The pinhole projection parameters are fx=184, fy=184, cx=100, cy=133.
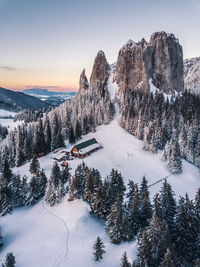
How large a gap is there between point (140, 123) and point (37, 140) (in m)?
36.6

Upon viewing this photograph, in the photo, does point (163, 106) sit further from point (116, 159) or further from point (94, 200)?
point (94, 200)

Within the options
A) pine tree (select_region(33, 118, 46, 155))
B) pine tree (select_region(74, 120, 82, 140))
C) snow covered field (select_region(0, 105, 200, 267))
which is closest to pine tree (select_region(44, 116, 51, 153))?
pine tree (select_region(33, 118, 46, 155))

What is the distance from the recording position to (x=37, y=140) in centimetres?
6266

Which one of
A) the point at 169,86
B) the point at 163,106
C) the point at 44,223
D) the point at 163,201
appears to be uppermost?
the point at 169,86

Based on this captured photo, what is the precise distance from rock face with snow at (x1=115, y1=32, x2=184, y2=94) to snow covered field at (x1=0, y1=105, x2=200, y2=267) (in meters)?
55.4

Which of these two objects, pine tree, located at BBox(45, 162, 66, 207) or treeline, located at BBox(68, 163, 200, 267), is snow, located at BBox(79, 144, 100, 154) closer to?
pine tree, located at BBox(45, 162, 66, 207)

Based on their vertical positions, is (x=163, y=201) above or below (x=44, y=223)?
above

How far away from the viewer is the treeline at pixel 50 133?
62612 mm

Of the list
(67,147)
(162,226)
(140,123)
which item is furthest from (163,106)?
(162,226)

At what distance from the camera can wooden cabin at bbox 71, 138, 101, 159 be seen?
2228 inches

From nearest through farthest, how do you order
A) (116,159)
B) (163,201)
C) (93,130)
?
(163,201), (116,159), (93,130)

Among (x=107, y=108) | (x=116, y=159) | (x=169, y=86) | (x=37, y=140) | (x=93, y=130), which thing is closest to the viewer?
(x=116, y=159)

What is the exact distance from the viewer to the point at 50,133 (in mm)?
69125

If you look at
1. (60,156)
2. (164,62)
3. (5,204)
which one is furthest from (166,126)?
(164,62)
